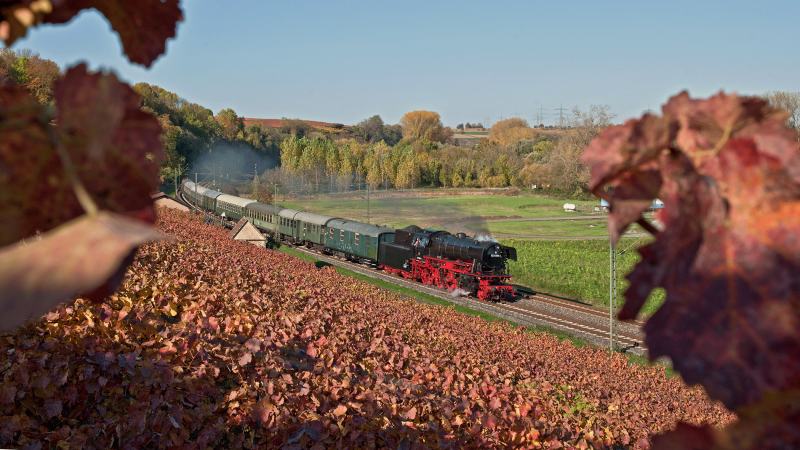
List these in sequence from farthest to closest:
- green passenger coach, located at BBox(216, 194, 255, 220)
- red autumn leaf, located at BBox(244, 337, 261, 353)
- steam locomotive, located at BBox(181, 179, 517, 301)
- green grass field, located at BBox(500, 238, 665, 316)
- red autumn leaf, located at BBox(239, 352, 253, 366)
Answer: green passenger coach, located at BBox(216, 194, 255, 220), green grass field, located at BBox(500, 238, 665, 316), steam locomotive, located at BBox(181, 179, 517, 301), red autumn leaf, located at BBox(244, 337, 261, 353), red autumn leaf, located at BBox(239, 352, 253, 366)

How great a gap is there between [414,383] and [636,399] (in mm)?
7682

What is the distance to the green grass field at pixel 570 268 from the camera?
31.3 meters

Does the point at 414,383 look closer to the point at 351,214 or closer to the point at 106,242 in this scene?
the point at 106,242

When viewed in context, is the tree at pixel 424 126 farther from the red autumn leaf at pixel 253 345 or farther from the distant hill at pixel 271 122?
the red autumn leaf at pixel 253 345

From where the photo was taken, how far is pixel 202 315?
21.4 feet

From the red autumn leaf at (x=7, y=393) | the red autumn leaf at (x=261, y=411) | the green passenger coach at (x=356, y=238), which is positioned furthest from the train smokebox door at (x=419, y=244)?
the red autumn leaf at (x=7, y=393)

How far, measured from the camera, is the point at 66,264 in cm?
57

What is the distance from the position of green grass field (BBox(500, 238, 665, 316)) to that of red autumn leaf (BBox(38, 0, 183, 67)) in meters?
26.0

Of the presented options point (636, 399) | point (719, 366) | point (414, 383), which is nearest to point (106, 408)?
point (414, 383)

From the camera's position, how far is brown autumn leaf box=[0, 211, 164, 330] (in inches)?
22.1

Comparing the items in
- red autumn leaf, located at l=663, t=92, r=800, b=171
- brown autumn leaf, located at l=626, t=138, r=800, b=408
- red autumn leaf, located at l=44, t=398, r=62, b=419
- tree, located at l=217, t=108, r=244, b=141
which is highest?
tree, located at l=217, t=108, r=244, b=141

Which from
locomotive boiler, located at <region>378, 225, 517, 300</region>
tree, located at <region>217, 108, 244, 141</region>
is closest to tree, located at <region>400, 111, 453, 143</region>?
tree, located at <region>217, 108, 244, 141</region>

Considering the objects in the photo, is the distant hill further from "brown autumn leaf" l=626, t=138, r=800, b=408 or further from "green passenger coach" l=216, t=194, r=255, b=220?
"brown autumn leaf" l=626, t=138, r=800, b=408

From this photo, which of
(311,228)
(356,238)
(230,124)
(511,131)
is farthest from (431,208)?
(511,131)
